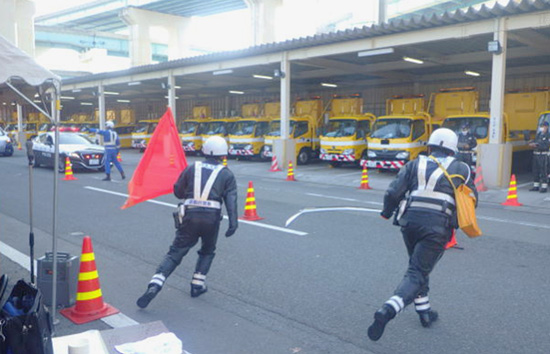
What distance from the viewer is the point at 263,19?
33.5 meters

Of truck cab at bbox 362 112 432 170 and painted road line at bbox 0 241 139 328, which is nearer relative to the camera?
painted road line at bbox 0 241 139 328

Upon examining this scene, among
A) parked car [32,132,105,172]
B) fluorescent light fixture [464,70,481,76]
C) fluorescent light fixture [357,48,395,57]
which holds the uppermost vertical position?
fluorescent light fixture [464,70,481,76]

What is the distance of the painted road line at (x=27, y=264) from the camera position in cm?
471

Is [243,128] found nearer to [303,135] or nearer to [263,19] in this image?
[303,135]

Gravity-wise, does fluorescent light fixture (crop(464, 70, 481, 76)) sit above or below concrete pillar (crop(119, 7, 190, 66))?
below

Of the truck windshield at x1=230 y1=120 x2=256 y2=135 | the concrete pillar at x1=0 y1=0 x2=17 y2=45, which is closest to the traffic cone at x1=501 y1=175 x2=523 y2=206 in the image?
the truck windshield at x1=230 y1=120 x2=256 y2=135

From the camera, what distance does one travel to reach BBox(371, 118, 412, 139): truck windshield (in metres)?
18.4

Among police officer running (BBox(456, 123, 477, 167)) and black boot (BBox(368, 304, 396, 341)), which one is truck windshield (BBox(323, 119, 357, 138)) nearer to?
police officer running (BBox(456, 123, 477, 167))

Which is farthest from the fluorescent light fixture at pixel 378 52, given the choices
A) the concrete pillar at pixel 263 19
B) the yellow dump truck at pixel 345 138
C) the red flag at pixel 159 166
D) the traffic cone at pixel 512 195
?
the concrete pillar at pixel 263 19

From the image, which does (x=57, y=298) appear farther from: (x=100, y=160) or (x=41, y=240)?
(x=100, y=160)

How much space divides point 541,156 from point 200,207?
1166cm

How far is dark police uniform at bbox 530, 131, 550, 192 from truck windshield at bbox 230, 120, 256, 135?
46.5ft

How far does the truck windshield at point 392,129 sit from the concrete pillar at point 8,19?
29706 millimetres

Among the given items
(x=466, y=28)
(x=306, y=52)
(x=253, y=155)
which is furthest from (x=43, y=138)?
(x=466, y=28)
